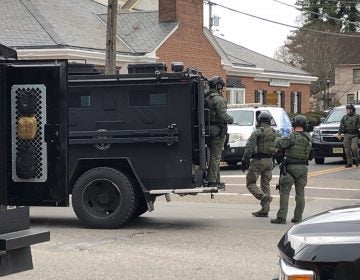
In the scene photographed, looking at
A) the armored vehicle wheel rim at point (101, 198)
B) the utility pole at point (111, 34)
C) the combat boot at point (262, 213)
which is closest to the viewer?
the armored vehicle wheel rim at point (101, 198)

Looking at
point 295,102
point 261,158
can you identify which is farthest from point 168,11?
point 261,158

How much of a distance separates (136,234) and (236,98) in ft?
90.7

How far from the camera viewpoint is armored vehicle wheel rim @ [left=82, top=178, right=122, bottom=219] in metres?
10.0

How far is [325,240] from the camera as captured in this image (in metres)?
3.37

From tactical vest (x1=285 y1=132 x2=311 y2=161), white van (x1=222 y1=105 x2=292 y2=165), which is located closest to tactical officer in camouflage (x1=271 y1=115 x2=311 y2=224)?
tactical vest (x1=285 y1=132 x2=311 y2=161)

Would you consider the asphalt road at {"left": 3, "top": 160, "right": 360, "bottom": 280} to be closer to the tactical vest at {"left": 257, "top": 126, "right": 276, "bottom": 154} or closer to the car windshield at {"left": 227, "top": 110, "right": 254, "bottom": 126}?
the tactical vest at {"left": 257, "top": 126, "right": 276, "bottom": 154}

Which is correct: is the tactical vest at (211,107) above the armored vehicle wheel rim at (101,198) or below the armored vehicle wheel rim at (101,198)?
above

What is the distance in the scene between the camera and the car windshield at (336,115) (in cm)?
2223

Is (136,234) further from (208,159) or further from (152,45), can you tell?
(152,45)

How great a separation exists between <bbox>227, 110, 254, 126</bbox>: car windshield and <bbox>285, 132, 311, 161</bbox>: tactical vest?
9868mm

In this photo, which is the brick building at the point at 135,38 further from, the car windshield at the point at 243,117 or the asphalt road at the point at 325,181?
the asphalt road at the point at 325,181

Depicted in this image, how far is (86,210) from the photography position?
1006cm

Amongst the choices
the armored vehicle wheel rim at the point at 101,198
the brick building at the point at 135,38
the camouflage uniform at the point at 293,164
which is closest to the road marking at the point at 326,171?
the camouflage uniform at the point at 293,164

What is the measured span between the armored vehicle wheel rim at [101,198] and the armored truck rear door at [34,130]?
194 inches
